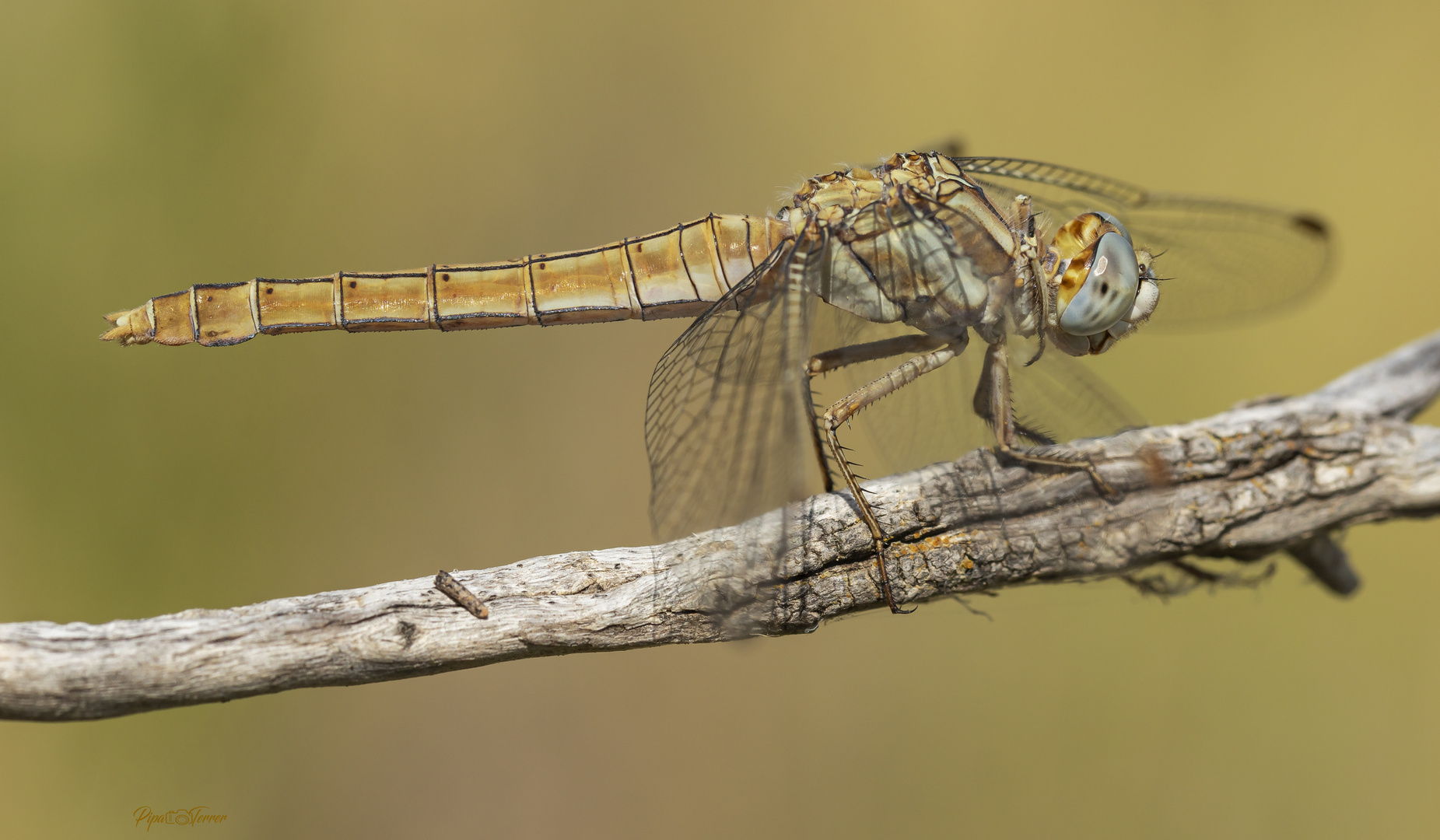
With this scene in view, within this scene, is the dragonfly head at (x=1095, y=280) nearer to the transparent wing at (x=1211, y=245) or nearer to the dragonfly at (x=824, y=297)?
the dragonfly at (x=824, y=297)

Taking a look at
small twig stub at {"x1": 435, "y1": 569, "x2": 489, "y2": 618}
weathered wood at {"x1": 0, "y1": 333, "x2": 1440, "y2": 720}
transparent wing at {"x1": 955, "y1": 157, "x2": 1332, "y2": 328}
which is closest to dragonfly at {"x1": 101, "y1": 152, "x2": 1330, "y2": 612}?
weathered wood at {"x1": 0, "y1": 333, "x2": 1440, "y2": 720}

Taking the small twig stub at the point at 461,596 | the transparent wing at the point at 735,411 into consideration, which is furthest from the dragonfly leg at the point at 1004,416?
the small twig stub at the point at 461,596

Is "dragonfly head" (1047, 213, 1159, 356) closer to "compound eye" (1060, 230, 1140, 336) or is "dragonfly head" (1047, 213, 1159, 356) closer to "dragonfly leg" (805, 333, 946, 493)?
"compound eye" (1060, 230, 1140, 336)

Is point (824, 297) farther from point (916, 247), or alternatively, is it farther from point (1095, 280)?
point (1095, 280)

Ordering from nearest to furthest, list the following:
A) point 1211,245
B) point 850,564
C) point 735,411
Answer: point 850,564, point 735,411, point 1211,245

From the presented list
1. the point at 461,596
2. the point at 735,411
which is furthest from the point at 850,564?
the point at 461,596

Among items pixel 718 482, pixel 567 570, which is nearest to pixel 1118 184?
pixel 718 482
